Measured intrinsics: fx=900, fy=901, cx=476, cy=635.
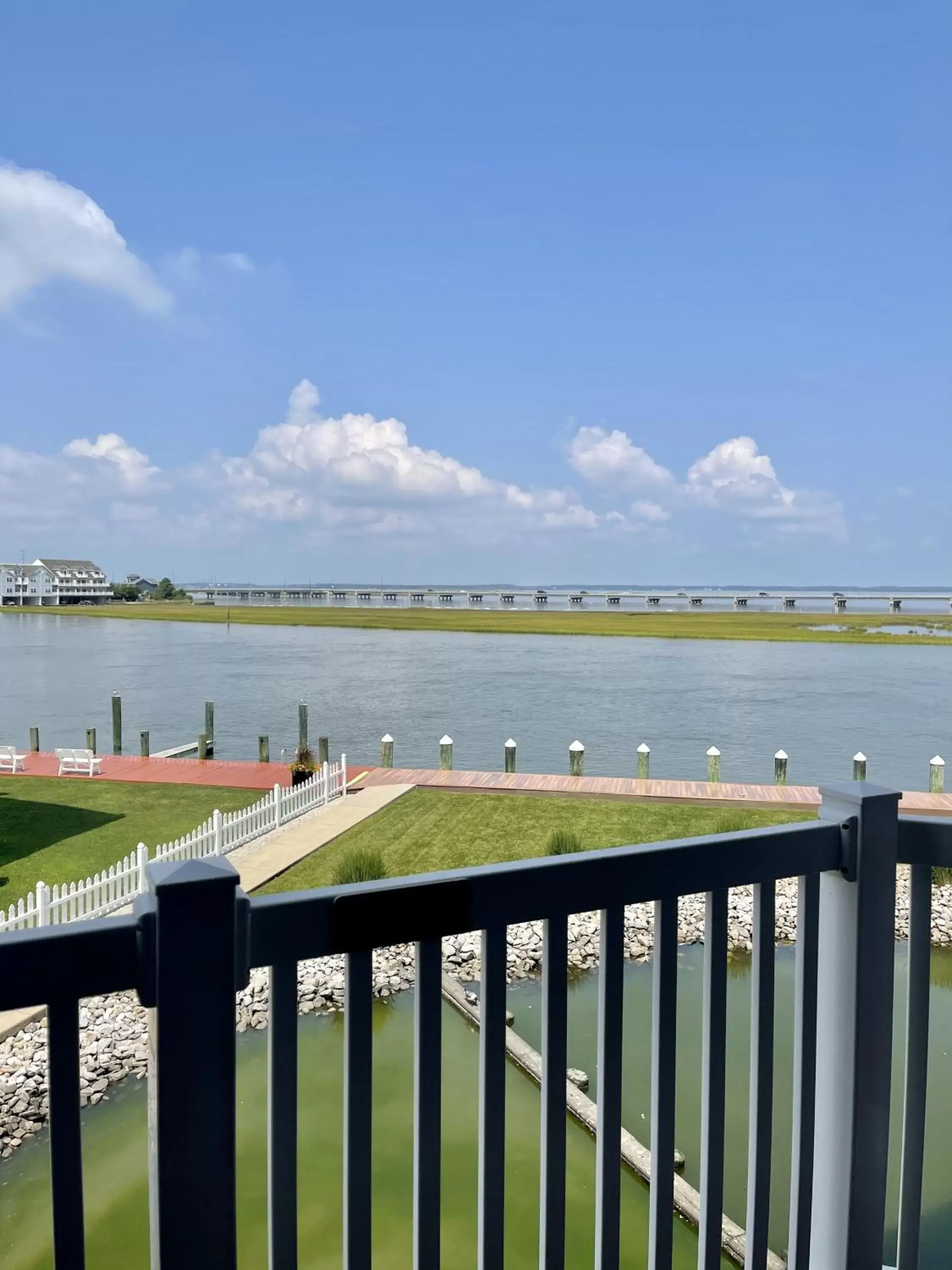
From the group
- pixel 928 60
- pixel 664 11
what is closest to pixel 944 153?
pixel 928 60

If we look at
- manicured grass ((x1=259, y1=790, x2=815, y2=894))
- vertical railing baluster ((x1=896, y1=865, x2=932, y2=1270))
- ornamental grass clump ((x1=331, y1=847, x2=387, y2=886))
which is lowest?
manicured grass ((x1=259, y1=790, x2=815, y2=894))

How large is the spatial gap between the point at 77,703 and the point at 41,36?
2751 centimetres

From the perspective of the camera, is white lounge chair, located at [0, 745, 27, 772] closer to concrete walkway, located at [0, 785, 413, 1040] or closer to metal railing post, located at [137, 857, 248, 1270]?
concrete walkway, located at [0, 785, 413, 1040]

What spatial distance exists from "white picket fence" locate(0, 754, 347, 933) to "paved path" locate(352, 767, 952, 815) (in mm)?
1652

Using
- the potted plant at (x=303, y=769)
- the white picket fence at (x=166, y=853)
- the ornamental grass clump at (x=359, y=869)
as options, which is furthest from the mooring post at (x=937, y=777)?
the potted plant at (x=303, y=769)

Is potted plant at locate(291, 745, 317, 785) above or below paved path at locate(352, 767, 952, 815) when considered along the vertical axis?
above

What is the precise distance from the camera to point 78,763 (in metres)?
18.4

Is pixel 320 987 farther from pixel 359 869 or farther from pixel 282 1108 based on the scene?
pixel 282 1108

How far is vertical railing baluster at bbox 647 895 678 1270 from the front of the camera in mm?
1819

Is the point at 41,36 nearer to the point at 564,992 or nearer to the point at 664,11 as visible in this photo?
the point at 664,11

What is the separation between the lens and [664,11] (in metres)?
10.2

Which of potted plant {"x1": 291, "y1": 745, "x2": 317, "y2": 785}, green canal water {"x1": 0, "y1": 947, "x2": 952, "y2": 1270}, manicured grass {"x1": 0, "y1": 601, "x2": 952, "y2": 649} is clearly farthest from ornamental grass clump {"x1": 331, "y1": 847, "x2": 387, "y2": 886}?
manicured grass {"x1": 0, "y1": 601, "x2": 952, "y2": 649}

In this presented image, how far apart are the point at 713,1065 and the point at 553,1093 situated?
0.41m

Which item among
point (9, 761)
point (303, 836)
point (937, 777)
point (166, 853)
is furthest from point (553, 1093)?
point (9, 761)
